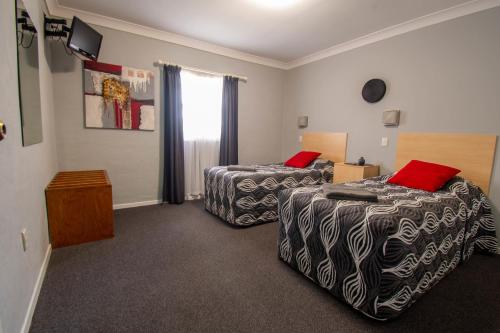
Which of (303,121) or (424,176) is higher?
(303,121)

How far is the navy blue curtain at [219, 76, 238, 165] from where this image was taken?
4.17m

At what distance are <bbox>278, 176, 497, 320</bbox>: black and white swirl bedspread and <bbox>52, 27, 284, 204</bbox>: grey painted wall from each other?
2.42m

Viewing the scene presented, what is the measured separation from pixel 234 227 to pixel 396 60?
9.83 ft

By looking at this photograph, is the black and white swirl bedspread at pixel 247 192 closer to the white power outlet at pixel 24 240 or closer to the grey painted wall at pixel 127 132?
the grey painted wall at pixel 127 132

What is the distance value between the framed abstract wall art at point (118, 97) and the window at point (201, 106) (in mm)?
521

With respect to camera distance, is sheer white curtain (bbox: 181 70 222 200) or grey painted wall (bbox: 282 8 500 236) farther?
sheer white curtain (bbox: 181 70 222 200)

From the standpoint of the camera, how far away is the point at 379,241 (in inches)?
56.8

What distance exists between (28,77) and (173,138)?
6.56 feet

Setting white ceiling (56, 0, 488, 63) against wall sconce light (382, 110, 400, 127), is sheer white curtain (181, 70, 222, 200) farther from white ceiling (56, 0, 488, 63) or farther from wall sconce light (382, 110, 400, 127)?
wall sconce light (382, 110, 400, 127)

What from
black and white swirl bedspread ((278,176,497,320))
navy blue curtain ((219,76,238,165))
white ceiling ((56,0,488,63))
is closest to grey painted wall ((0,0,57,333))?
white ceiling ((56,0,488,63))

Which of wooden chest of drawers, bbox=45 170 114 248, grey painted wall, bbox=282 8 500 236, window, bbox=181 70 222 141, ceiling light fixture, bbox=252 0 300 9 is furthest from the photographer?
window, bbox=181 70 222 141

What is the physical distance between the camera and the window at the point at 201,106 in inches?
152

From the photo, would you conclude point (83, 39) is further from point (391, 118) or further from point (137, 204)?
point (391, 118)

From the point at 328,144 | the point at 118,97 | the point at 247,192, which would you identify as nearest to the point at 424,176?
the point at 328,144
